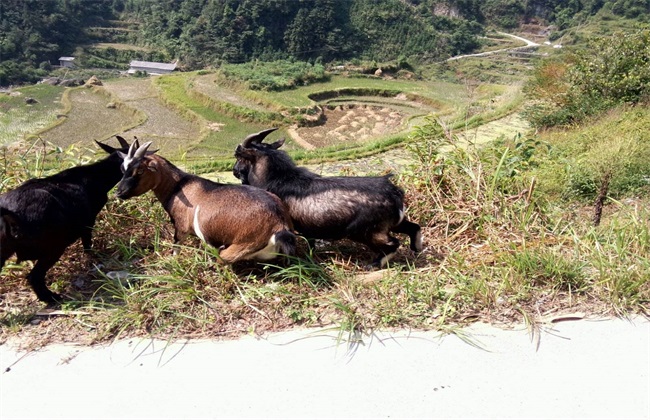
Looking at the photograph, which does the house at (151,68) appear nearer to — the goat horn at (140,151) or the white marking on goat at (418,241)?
the goat horn at (140,151)

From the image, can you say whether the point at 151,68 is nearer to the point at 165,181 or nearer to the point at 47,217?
the point at 165,181

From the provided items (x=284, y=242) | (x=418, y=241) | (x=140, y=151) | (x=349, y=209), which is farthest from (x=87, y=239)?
(x=418, y=241)

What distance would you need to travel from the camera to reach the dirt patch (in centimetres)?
3425

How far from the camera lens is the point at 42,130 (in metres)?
32.3

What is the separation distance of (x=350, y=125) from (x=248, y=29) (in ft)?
111

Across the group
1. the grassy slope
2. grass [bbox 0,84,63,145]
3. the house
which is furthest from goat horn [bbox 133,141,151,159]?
the house

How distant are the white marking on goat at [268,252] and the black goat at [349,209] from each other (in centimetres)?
49

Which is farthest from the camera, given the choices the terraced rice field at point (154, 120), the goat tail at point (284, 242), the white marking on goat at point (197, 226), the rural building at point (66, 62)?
the rural building at point (66, 62)

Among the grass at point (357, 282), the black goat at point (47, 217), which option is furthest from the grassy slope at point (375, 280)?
the black goat at point (47, 217)

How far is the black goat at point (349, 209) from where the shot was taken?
3.77 meters

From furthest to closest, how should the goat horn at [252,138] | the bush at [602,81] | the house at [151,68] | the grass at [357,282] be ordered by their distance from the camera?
1. the house at [151,68]
2. the bush at [602,81]
3. the goat horn at [252,138]
4. the grass at [357,282]

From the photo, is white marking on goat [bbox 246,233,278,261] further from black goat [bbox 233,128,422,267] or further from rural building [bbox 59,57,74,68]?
rural building [bbox 59,57,74,68]

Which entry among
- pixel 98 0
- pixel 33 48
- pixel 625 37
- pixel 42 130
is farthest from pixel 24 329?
pixel 98 0

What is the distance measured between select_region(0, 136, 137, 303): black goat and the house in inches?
2278
